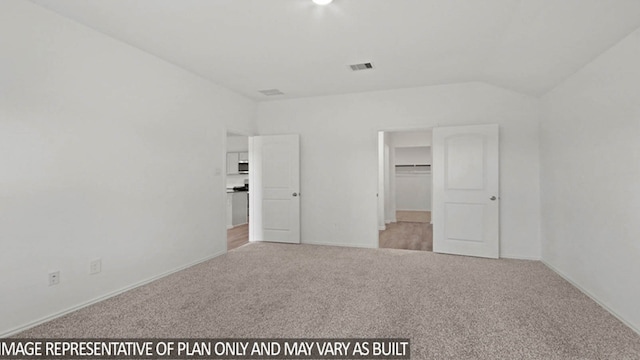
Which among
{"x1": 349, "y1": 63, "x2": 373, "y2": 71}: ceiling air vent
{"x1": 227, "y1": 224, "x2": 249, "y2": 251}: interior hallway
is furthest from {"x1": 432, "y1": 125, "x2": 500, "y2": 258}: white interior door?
{"x1": 227, "y1": 224, "x2": 249, "y2": 251}: interior hallway

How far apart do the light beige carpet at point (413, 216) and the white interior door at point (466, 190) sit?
359 cm

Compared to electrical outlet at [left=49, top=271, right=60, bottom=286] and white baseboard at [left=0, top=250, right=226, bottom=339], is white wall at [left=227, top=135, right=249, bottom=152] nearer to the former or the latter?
white baseboard at [left=0, top=250, right=226, bottom=339]

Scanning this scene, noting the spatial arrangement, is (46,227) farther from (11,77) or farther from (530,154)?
(530,154)

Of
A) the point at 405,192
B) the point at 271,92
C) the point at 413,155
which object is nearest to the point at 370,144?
the point at 271,92

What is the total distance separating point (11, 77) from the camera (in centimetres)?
239

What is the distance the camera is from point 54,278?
267 centimetres

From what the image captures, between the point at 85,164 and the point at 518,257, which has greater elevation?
the point at 85,164

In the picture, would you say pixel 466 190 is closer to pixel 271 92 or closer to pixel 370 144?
pixel 370 144

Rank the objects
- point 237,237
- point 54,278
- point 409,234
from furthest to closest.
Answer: point 409,234
point 237,237
point 54,278

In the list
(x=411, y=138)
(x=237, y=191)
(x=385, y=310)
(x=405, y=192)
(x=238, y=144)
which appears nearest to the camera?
(x=385, y=310)

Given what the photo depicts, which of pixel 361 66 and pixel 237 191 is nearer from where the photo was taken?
pixel 361 66

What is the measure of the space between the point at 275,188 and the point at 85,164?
304 centimetres

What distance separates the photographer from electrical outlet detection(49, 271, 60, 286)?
2643 mm

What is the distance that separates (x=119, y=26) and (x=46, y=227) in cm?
188
